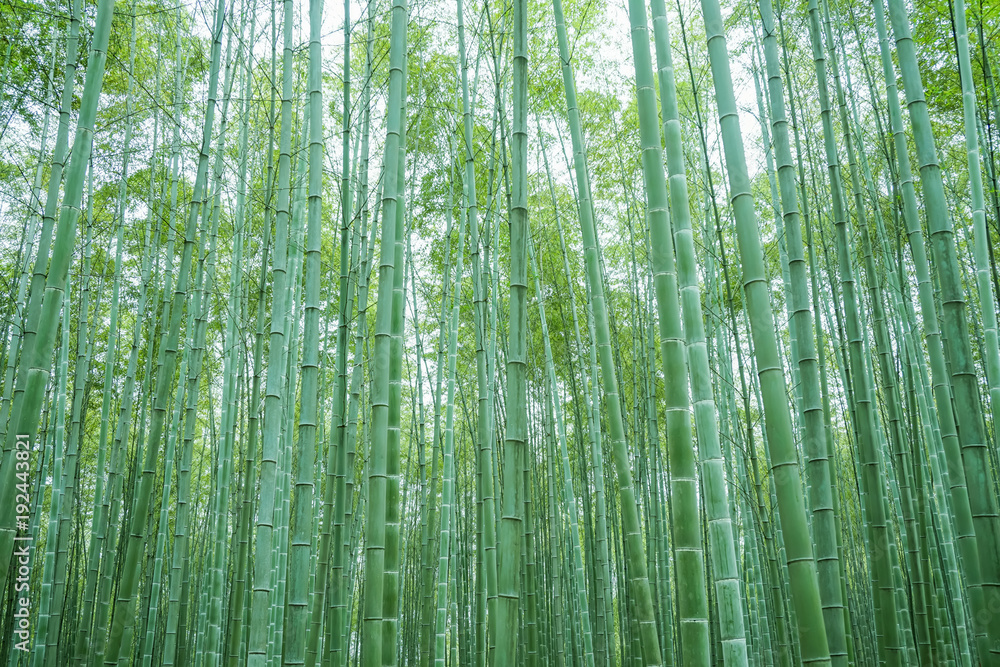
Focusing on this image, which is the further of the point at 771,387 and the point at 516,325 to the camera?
the point at 516,325

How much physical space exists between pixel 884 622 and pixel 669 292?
1325 millimetres

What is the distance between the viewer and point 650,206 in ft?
5.04

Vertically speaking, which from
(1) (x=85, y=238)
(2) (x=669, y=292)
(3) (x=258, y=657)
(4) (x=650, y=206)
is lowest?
(3) (x=258, y=657)

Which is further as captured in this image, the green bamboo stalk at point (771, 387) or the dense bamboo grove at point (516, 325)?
the dense bamboo grove at point (516, 325)

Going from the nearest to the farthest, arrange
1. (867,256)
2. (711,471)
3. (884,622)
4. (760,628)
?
(711,471), (884,622), (867,256), (760,628)

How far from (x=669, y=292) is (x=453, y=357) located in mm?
2241

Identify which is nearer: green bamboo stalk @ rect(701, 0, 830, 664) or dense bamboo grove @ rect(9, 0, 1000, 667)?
green bamboo stalk @ rect(701, 0, 830, 664)

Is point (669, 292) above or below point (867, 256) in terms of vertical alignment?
below

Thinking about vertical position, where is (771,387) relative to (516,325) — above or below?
below

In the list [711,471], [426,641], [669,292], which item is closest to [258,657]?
[711,471]

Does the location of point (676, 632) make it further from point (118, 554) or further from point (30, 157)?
point (30, 157)

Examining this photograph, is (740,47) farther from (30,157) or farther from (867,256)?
(30,157)

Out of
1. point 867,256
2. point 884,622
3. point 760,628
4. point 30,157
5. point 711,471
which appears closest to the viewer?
point 711,471

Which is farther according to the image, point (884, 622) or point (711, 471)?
point (884, 622)
